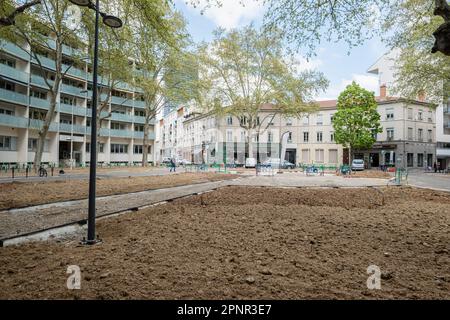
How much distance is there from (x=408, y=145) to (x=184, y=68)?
133 ft

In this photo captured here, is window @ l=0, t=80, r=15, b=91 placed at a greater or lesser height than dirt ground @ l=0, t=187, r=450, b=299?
greater

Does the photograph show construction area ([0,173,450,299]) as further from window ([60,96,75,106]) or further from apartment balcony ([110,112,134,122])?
apartment balcony ([110,112,134,122])

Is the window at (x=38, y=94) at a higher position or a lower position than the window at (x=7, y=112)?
higher

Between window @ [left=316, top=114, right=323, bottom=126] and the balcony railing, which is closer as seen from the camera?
the balcony railing

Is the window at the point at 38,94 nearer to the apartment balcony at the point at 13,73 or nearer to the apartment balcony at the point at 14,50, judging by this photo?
the apartment balcony at the point at 13,73

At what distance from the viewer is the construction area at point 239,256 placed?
2.72 meters

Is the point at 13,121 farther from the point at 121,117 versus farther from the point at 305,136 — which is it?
the point at 305,136

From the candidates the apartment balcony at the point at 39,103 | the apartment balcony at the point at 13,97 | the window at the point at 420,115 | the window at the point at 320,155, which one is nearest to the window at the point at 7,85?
the apartment balcony at the point at 13,97

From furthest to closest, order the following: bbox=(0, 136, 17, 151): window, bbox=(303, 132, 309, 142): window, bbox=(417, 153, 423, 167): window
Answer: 1. bbox=(303, 132, 309, 142): window
2. bbox=(417, 153, 423, 167): window
3. bbox=(0, 136, 17, 151): window

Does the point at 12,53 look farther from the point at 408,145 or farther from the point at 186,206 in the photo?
the point at 408,145

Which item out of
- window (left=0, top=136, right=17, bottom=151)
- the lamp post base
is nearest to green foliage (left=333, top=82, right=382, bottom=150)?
the lamp post base

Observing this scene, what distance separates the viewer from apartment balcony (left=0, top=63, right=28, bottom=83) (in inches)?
1199

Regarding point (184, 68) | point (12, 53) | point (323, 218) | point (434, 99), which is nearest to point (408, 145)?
point (434, 99)

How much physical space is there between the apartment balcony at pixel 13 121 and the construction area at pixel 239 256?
105ft
